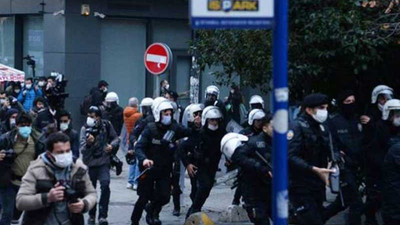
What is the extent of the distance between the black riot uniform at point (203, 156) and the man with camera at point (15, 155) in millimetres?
2316

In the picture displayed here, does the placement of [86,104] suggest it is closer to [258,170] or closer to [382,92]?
[382,92]

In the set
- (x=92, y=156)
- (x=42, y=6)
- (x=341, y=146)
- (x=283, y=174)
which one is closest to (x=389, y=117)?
(x=341, y=146)

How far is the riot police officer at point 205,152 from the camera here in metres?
12.9

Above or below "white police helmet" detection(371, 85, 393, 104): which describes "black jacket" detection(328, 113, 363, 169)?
below

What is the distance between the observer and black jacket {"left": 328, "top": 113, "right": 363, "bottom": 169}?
1219 cm

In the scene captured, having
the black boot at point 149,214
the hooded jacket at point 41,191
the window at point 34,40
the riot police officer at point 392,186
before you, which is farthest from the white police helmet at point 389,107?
the window at point 34,40

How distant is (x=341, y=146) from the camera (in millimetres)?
12328

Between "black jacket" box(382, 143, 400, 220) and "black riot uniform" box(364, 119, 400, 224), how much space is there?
1470mm

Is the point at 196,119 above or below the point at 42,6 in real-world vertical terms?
below

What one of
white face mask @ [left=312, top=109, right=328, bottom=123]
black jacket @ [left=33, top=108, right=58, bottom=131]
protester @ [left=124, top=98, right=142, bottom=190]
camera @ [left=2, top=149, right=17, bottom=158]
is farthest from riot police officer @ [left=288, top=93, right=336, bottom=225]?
protester @ [left=124, top=98, right=142, bottom=190]

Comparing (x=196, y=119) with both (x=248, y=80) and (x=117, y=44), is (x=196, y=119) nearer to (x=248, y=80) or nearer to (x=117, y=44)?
(x=248, y=80)

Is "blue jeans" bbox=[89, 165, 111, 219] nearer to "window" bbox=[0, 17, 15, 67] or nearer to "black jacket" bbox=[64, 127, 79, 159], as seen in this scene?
"black jacket" bbox=[64, 127, 79, 159]

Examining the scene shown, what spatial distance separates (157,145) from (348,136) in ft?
8.24

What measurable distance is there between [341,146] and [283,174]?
6.89 meters
